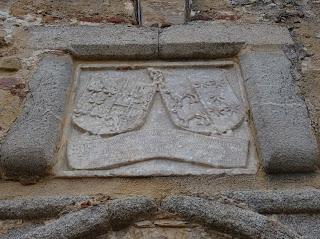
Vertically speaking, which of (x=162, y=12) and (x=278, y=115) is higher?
(x=162, y=12)

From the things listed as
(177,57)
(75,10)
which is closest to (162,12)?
(75,10)

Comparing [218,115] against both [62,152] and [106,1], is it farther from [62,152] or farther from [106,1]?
[106,1]

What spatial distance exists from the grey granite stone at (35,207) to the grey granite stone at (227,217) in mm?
346

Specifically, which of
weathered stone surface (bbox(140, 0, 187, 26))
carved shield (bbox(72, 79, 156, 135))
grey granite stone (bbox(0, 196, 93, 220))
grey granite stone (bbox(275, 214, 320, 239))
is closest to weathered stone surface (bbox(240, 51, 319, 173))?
grey granite stone (bbox(275, 214, 320, 239))

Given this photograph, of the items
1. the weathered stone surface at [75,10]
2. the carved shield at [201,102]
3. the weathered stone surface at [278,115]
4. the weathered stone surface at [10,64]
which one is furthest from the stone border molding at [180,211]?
the weathered stone surface at [75,10]

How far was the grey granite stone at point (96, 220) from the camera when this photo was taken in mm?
2006

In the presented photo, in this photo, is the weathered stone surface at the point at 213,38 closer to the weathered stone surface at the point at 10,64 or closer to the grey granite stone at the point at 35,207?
the weathered stone surface at the point at 10,64

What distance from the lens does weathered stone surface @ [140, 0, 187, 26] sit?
10.2ft

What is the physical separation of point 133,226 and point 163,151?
0.33m

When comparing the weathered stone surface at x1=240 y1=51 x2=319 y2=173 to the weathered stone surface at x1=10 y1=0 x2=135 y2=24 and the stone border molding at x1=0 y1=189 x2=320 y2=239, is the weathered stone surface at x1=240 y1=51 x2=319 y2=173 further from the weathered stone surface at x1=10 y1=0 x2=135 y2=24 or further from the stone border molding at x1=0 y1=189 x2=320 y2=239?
the weathered stone surface at x1=10 y1=0 x2=135 y2=24

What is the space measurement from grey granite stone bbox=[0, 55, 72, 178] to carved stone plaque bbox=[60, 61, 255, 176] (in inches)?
2.6

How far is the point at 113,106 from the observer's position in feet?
8.15

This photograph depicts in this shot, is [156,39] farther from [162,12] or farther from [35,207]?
[35,207]

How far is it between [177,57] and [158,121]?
433 millimetres
